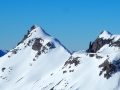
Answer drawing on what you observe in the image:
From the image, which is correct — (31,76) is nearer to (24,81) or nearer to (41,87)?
(24,81)

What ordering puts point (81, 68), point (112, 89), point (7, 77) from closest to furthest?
point (112, 89) < point (81, 68) < point (7, 77)

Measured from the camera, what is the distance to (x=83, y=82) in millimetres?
135125

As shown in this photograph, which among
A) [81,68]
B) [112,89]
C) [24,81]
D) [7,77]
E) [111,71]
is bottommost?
[112,89]

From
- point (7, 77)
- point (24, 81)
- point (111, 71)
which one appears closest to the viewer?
point (111, 71)

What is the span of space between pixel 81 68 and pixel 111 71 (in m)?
20.4

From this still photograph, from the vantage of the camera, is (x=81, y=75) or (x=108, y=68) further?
(x=81, y=75)

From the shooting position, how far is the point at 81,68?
150m

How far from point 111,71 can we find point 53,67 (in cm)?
6758

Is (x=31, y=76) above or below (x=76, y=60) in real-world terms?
above

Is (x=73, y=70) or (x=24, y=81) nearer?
(x=73, y=70)

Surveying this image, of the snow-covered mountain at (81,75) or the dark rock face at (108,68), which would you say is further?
the dark rock face at (108,68)

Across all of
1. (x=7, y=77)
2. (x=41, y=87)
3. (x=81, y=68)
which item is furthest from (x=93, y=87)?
(x=7, y=77)

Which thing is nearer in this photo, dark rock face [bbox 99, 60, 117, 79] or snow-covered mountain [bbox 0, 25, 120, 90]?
snow-covered mountain [bbox 0, 25, 120, 90]

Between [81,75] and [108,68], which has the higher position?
[81,75]
